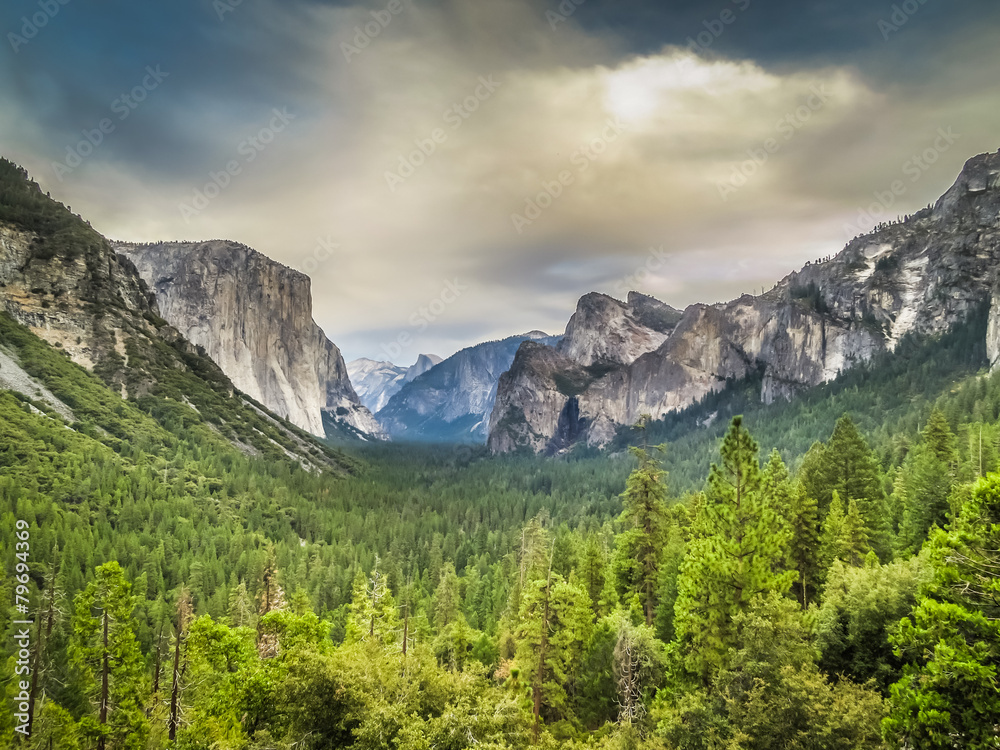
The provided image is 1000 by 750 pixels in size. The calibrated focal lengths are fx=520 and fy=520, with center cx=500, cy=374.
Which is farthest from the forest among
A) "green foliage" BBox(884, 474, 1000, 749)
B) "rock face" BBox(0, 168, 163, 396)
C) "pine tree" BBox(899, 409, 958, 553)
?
"rock face" BBox(0, 168, 163, 396)

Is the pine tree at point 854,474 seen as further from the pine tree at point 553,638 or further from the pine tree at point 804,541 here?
the pine tree at point 553,638

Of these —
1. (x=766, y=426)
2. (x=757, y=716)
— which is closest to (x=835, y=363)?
(x=766, y=426)

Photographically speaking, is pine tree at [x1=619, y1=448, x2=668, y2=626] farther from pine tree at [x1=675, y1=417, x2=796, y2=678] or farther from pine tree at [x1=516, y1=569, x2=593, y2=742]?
pine tree at [x1=675, y1=417, x2=796, y2=678]

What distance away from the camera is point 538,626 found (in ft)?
97.9

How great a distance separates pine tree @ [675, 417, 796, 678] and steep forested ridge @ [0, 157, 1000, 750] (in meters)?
0.10

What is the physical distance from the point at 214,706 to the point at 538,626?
53.6 feet

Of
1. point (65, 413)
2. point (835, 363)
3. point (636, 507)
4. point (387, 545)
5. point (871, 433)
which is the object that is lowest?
point (387, 545)

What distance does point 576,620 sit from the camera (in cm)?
3016

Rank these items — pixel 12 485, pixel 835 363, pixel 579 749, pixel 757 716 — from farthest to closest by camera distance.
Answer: pixel 835 363 → pixel 12 485 → pixel 579 749 → pixel 757 716

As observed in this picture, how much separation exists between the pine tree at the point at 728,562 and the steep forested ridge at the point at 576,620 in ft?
0.33

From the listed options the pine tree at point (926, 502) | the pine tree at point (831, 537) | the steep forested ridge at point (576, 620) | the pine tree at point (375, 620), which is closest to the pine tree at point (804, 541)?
the steep forested ridge at point (576, 620)

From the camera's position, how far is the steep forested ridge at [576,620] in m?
14.4

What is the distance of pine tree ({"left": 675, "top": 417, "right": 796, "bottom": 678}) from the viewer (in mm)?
21422

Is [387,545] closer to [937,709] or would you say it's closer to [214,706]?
[214,706]
